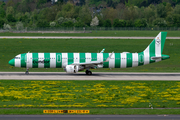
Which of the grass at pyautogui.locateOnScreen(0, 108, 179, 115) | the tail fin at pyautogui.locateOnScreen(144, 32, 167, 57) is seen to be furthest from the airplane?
the grass at pyautogui.locateOnScreen(0, 108, 179, 115)

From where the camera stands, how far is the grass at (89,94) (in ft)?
99.6

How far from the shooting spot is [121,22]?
19550 centimetres

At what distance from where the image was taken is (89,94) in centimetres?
3509

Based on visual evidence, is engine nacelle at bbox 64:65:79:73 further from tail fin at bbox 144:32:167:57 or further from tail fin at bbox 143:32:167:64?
tail fin at bbox 144:32:167:57

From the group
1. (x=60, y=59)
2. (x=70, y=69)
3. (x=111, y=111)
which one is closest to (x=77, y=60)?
(x=60, y=59)

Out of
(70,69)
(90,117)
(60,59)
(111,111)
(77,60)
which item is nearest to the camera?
(90,117)

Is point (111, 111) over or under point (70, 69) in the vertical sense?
under

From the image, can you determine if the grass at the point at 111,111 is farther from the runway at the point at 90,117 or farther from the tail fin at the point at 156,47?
the tail fin at the point at 156,47

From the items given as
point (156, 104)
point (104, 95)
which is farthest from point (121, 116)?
point (104, 95)

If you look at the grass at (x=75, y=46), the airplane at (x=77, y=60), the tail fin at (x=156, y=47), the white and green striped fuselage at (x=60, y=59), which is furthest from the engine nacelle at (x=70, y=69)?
the grass at (x=75, y=46)

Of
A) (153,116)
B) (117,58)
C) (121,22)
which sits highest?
(121,22)

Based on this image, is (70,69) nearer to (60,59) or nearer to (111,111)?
(60,59)

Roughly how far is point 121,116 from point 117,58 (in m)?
27.0

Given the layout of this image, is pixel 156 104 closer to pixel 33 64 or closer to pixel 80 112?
pixel 80 112
